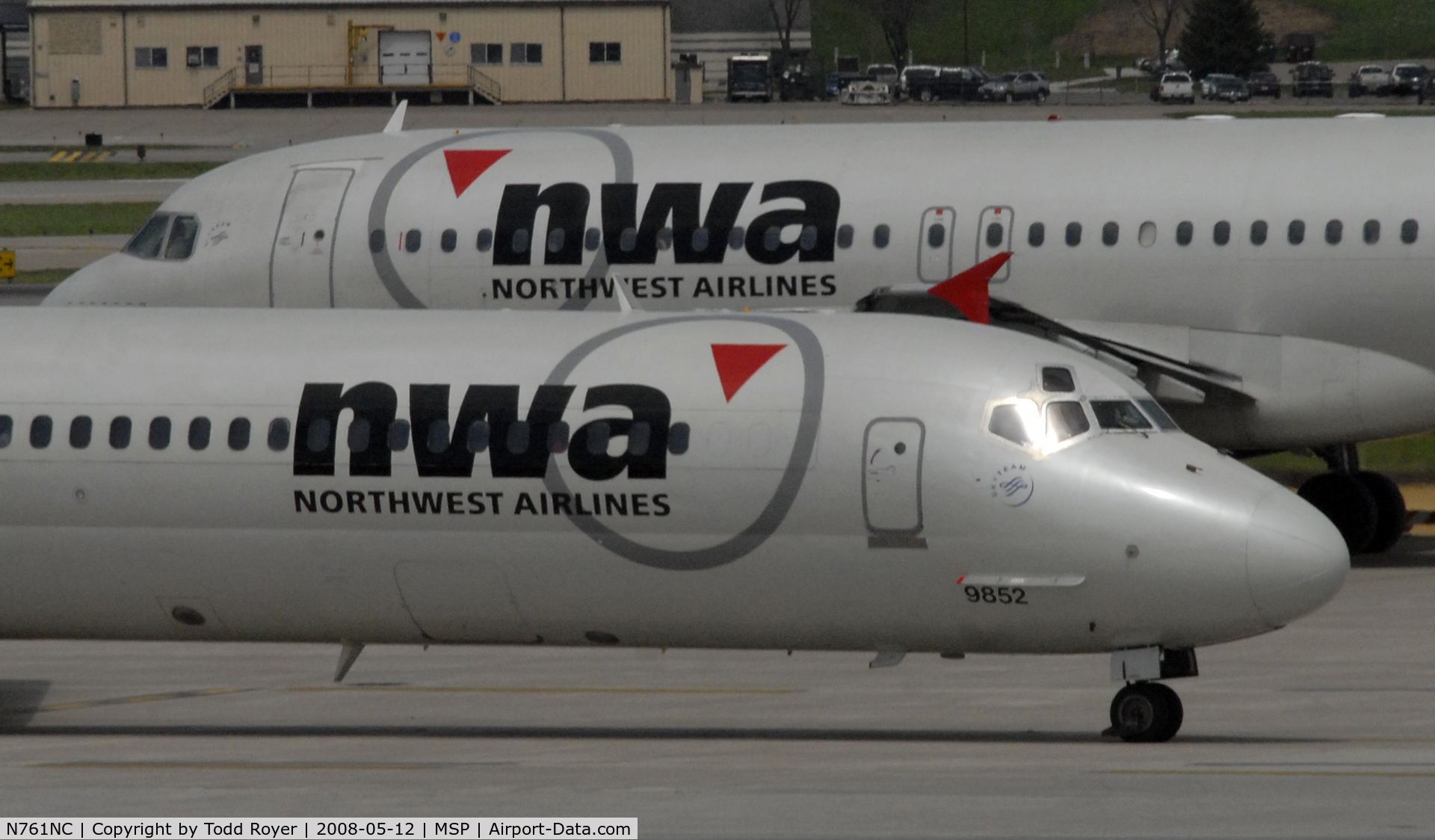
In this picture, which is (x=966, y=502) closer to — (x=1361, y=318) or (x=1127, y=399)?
(x=1127, y=399)

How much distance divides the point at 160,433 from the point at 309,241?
38.5 feet

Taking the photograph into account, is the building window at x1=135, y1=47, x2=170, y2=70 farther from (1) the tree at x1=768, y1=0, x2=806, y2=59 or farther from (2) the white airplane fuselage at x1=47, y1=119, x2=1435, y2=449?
(2) the white airplane fuselage at x1=47, y1=119, x2=1435, y2=449

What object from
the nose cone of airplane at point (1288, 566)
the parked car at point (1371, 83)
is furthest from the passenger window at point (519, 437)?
the parked car at point (1371, 83)

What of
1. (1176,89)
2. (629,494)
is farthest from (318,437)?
(1176,89)

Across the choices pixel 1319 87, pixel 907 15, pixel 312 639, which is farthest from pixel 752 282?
pixel 907 15

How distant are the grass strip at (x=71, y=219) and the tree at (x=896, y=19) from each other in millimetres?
77937

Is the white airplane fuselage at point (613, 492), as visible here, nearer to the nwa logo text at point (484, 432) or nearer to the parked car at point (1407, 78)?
the nwa logo text at point (484, 432)

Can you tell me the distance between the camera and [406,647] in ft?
83.2

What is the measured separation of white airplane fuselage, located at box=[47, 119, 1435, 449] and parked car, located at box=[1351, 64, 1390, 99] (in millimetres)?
93614

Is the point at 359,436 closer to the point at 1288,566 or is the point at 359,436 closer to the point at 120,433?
the point at 120,433

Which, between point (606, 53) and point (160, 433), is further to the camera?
point (606, 53)

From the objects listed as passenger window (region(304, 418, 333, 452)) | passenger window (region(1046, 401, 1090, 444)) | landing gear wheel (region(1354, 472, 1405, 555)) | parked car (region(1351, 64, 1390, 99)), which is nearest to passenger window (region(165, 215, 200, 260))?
passenger window (region(304, 418, 333, 452))

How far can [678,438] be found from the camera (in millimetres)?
18578

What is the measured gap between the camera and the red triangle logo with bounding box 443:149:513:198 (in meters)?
30.6
